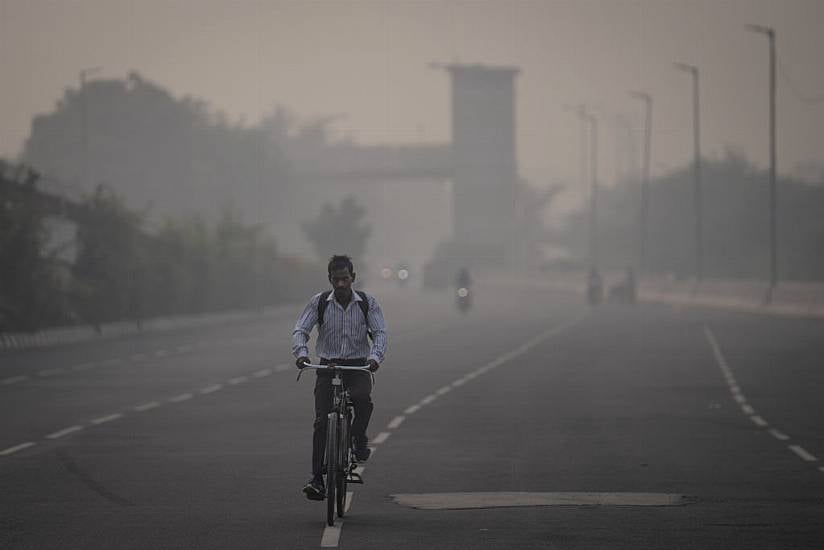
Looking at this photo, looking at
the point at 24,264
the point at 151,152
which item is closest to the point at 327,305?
the point at 24,264

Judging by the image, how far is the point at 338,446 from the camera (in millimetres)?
12664

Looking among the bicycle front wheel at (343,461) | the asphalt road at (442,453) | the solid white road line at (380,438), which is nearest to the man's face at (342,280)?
the bicycle front wheel at (343,461)

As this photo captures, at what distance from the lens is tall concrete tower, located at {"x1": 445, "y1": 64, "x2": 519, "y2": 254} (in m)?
136

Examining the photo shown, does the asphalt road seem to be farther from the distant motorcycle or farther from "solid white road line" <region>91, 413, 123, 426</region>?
the distant motorcycle

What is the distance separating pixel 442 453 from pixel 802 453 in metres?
3.63

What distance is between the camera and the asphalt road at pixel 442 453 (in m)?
12.4

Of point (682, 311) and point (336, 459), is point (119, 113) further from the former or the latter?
point (336, 459)

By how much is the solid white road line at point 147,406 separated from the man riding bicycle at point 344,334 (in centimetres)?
1155

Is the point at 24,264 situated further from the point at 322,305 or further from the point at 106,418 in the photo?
the point at 322,305

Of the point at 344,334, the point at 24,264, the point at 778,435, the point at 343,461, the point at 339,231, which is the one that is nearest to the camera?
the point at 343,461

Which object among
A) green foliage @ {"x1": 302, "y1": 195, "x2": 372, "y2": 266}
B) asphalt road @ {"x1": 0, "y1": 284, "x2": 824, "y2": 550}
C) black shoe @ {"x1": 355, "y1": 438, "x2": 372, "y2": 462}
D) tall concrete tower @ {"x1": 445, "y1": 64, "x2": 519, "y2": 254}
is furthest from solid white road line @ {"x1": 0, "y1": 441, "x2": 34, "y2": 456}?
tall concrete tower @ {"x1": 445, "y1": 64, "x2": 519, "y2": 254}

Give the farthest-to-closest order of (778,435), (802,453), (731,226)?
(731,226)
(778,435)
(802,453)

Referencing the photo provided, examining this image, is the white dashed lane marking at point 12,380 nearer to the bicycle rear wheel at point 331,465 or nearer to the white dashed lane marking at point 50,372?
the white dashed lane marking at point 50,372

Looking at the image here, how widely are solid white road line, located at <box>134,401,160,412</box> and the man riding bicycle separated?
37.9 feet
